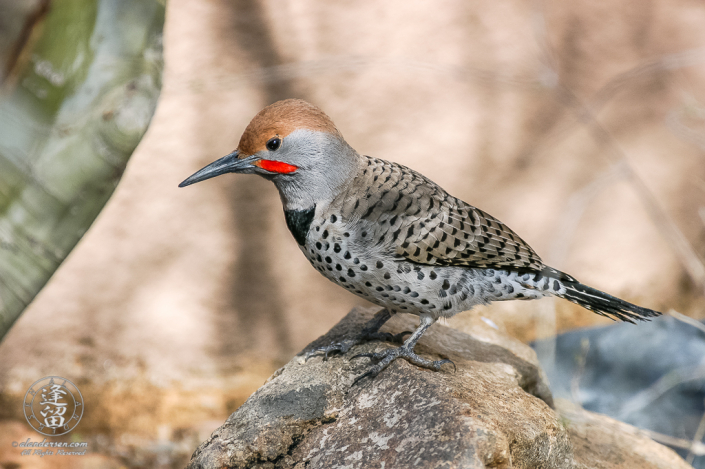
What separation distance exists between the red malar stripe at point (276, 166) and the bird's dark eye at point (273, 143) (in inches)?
2.5

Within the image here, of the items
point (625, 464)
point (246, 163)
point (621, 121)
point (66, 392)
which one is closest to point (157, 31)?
point (246, 163)

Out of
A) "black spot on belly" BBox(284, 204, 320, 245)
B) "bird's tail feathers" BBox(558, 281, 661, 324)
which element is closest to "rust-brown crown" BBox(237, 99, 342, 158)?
"black spot on belly" BBox(284, 204, 320, 245)

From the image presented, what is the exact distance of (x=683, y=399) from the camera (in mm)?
5070

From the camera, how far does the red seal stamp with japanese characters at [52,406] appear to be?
4.54 m

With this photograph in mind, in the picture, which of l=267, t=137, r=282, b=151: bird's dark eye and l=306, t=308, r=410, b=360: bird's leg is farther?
l=306, t=308, r=410, b=360: bird's leg

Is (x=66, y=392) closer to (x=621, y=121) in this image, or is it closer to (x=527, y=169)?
(x=527, y=169)

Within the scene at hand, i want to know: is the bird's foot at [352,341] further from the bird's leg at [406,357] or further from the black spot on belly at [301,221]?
the black spot on belly at [301,221]

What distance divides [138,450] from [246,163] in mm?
3598

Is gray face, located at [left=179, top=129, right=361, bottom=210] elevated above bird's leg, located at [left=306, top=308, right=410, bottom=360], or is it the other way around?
gray face, located at [left=179, top=129, right=361, bottom=210]

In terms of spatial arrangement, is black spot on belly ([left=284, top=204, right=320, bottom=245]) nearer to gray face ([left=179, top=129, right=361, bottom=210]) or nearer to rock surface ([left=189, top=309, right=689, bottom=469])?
gray face ([left=179, top=129, right=361, bottom=210])

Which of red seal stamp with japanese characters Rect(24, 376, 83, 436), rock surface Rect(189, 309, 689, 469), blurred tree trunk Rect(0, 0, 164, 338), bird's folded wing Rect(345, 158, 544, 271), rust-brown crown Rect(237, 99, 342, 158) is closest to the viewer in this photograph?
rock surface Rect(189, 309, 689, 469)

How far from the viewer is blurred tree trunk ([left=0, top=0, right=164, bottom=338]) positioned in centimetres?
310

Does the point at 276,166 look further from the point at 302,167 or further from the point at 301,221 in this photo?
the point at 301,221

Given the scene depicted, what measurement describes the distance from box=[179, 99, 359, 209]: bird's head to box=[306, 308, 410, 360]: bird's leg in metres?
0.79
